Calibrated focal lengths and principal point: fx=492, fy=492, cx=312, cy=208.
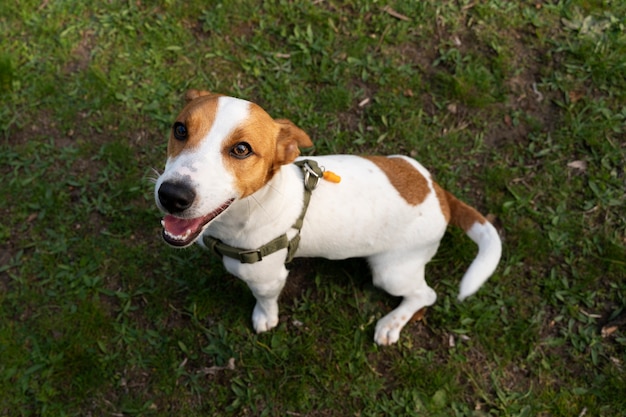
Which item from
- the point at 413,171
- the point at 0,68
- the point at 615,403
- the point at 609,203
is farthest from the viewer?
the point at 0,68

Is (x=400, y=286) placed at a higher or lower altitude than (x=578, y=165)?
lower

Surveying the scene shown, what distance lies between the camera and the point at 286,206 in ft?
9.96

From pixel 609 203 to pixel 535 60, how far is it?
1649 mm

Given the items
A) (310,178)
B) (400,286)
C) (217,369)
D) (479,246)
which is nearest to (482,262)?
(479,246)

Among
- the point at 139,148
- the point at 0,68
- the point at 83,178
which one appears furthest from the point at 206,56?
the point at 0,68

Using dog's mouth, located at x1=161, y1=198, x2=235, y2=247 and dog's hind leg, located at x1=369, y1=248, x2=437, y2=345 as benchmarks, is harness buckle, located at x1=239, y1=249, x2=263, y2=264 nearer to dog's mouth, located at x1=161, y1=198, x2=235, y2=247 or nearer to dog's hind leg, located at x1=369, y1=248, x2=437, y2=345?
dog's mouth, located at x1=161, y1=198, x2=235, y2=247

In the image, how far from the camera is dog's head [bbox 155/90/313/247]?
2.43 metres

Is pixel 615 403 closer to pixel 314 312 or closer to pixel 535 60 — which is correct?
pixel 314 312

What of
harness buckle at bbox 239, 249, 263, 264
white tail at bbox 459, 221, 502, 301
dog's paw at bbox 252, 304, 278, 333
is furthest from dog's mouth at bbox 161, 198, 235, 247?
white tail at bbox 459, 221, 502, 301

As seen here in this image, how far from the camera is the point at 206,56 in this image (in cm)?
500

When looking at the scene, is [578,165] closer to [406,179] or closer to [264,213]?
[406,179]

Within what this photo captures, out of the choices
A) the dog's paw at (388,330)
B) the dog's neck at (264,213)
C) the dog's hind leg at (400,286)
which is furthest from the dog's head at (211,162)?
the dog's paw at (388,330)

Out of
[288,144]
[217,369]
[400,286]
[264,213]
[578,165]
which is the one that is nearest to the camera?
[288,144]

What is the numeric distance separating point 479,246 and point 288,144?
160 centimetres
